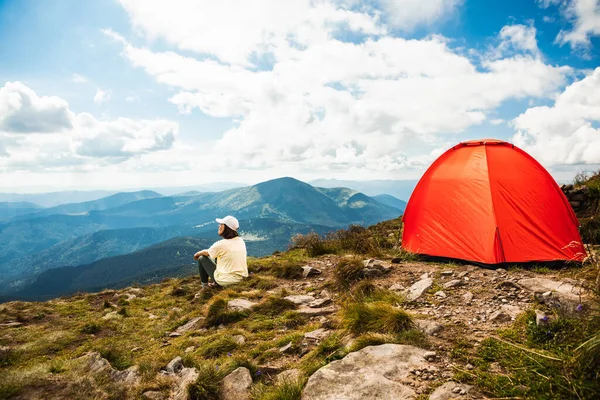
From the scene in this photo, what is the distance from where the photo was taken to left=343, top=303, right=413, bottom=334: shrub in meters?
5.16

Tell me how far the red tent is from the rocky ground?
0.97 meters

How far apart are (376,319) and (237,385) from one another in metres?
2.51

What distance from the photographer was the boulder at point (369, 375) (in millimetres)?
3637

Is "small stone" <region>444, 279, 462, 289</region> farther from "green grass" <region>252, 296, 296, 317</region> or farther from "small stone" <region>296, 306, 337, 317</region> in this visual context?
"green grass" <region>252, 296, 296, 317</region>

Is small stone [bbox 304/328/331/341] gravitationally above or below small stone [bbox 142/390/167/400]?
→ above

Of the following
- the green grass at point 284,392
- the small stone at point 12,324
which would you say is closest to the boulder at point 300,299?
the green grass at point 284,392

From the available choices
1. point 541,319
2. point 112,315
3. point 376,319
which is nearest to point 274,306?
point 376,319

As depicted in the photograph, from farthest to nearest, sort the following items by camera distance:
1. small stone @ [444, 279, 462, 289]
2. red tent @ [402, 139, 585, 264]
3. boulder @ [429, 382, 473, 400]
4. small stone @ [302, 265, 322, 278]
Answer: small stone @ [302, 265, 322, 278] < red tent @ [402, 139, 585, 264] < small stone @ [444, 279, 462, 289] < boulder @ [429, 382, 473, 400]

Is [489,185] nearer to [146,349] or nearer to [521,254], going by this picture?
[521,254]

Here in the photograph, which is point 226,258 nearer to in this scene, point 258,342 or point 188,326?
point 188,326

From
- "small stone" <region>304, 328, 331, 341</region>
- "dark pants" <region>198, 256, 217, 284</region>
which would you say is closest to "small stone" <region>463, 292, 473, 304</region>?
"small stone" <region>304, 328, 331, 341</region>

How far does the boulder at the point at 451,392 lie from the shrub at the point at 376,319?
1.55 m

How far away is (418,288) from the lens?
7316 mm

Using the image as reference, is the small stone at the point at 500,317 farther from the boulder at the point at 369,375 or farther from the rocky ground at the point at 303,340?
the boulder at the point at 369,375
